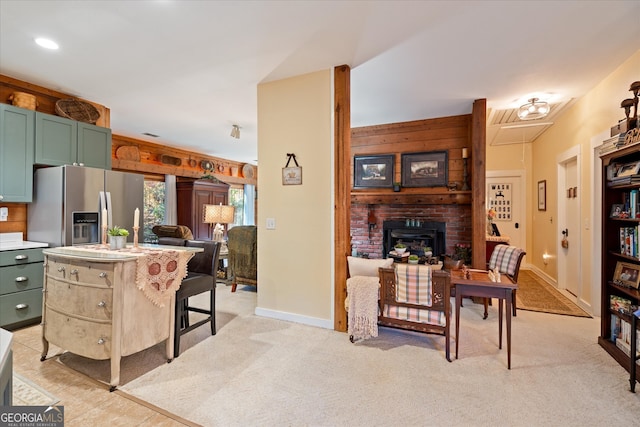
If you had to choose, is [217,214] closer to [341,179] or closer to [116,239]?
[116,239]

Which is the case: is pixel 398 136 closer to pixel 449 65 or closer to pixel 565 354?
pixel 449 65

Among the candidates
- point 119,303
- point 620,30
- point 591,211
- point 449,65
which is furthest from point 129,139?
point 591,211

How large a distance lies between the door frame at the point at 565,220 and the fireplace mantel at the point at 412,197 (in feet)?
4.46

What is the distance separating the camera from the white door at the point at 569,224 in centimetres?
411

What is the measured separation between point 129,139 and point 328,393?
6078 millimetres

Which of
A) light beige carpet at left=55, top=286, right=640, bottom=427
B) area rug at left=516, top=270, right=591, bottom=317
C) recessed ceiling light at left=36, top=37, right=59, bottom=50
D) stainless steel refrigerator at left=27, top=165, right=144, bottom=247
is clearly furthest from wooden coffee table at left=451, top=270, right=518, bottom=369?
recessed ceiling light at left=36, top=37, right=59, bottom=50

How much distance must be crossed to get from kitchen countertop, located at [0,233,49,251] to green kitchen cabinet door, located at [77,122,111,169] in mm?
1049

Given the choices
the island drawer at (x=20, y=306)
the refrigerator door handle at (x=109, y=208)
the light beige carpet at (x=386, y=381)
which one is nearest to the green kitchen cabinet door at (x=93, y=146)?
the refrigerator door handle at (x=109, y=208)

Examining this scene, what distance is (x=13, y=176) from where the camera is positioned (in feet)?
10.3

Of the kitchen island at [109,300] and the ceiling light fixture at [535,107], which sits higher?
the ceiling light fixture at [535,107]

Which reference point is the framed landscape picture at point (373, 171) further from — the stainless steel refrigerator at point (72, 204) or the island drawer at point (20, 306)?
the island drawer at point (20, 306)

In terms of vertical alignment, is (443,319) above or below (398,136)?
below

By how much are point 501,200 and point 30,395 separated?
7.61 meters

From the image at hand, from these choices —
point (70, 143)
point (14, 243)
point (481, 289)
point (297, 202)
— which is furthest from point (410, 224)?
point (14, 243)
